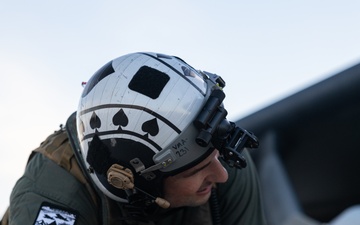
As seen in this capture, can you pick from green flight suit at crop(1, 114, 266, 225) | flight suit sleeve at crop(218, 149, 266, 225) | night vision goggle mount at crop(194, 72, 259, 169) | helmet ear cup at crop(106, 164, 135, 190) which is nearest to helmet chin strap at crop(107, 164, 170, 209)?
helmet ear cup at crop(106, 164, 135, 190)

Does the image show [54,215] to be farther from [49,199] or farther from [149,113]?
[149,113]

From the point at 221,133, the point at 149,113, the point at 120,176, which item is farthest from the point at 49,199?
the point at 221,133

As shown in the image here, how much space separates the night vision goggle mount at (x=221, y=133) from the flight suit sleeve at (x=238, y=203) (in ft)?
1.92

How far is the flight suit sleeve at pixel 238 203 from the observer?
10.9 feet

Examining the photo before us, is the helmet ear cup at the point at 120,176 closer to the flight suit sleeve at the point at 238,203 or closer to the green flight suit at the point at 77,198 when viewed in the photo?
the green flight suit at the point at 77,198

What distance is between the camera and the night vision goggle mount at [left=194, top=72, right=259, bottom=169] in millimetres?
2674

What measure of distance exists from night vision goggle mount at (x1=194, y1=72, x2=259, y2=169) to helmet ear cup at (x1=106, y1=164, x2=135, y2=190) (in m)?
0.34

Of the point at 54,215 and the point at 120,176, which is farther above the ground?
the point at 120,176

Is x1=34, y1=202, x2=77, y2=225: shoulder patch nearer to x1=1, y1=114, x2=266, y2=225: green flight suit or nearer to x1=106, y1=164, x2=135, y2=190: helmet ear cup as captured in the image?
x1=1, y1=114, x2=266, y2=225: green flight suit

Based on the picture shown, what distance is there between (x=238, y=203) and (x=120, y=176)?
2.77ft

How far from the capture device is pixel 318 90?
4434 mm

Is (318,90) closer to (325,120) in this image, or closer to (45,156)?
(325,120)

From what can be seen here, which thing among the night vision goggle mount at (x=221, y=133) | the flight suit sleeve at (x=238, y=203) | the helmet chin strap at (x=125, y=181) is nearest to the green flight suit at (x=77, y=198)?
the flight suit sleeve at (x=238, y=203)

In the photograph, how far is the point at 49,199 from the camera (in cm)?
291
